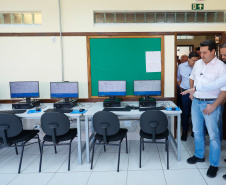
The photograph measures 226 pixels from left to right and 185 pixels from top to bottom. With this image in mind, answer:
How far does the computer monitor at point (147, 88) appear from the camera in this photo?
10.6 ft

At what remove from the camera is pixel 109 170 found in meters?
2.53

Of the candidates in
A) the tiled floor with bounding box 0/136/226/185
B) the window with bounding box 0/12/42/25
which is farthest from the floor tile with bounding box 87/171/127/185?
the window with bounding box 0/12/42/25

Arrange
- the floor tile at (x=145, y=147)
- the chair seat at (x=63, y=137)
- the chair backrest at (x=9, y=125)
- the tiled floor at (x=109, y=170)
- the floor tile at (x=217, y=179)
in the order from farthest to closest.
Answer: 1. the floor tile at (x=145, y=147)
2. the chair seat at (x=63, y=137)
3. the chair backrest at (x=9, y=125)
4. the tiled floor at (x=109, y=170)
5. the floor tile at (x=217, y=179)

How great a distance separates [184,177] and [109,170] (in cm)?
98

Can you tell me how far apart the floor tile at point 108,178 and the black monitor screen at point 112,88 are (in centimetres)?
135

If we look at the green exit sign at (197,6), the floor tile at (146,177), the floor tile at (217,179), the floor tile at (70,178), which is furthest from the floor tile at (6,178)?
the green exit sign at (197,6)

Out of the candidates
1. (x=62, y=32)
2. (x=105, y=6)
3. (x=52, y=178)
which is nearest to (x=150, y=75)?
(x=105, y=6)

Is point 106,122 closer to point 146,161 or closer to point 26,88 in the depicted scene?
point 146,161

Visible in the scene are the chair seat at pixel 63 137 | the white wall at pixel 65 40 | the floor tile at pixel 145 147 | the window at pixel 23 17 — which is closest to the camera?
the chair seat at pixel 63 137

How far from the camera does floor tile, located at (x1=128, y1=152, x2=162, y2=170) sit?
2.58m

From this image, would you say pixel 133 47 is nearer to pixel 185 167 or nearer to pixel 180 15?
pixel 180 15

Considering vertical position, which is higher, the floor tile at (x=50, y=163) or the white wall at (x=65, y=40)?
the white wall at (x=65, y=40)

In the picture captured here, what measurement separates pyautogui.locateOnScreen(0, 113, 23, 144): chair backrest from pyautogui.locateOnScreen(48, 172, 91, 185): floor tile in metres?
0.82

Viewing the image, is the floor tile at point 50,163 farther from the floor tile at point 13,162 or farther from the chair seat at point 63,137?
the chair seat at point 63,137
